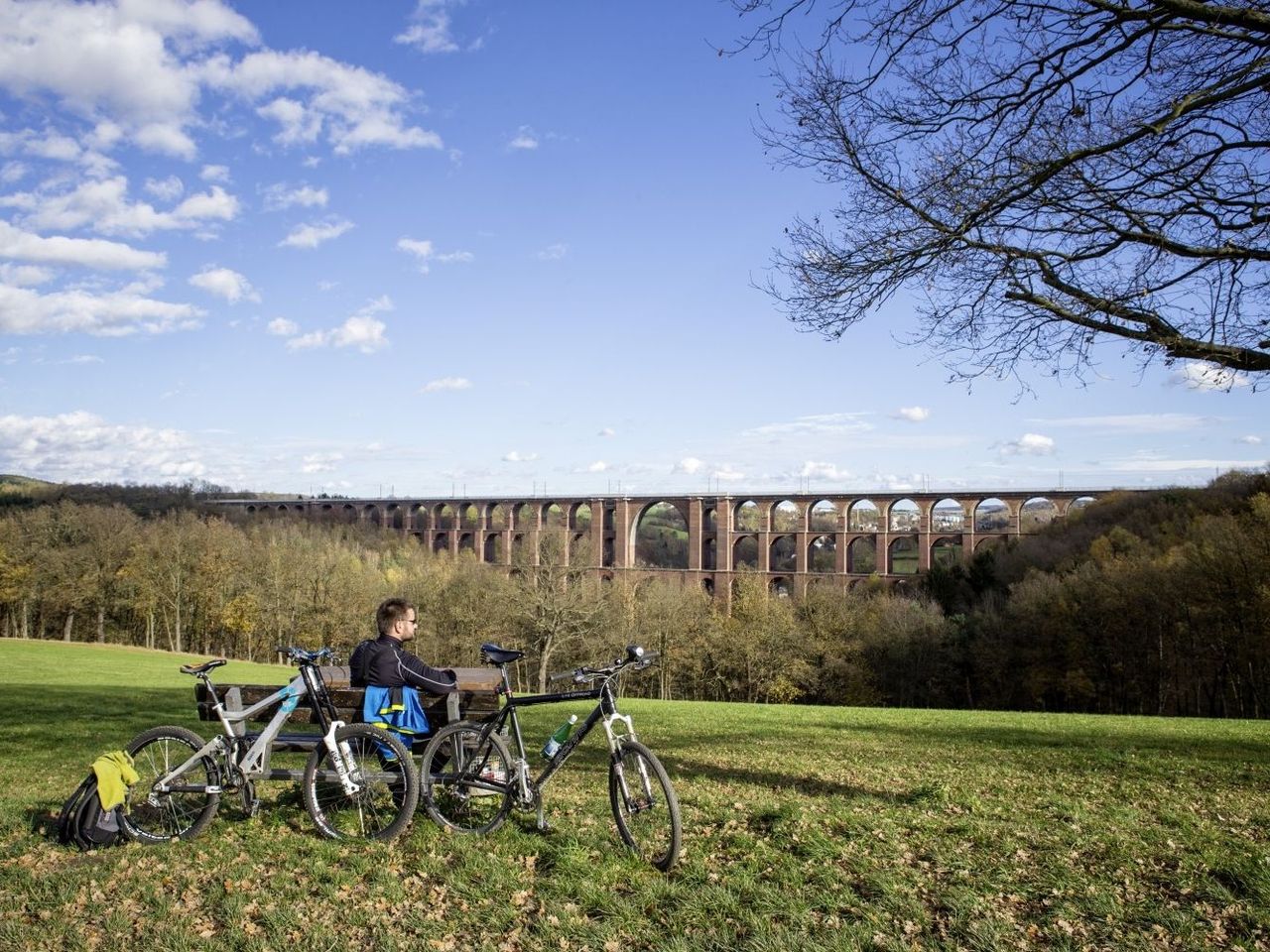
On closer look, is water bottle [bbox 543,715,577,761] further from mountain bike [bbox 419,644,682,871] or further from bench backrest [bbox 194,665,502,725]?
bench backrest [bbox 194,665,502,725]

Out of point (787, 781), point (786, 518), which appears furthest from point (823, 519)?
point (787, 781)

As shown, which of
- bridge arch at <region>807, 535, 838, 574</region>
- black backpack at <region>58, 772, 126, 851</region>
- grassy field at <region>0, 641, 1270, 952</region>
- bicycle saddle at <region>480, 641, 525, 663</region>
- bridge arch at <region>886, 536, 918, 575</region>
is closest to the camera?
grassy field at <region>0, 641, 1270, 952</region>

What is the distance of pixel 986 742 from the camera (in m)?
11.2

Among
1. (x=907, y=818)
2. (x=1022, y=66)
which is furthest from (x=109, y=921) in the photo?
(x=1022, y=66)

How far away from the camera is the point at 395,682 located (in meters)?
5.78

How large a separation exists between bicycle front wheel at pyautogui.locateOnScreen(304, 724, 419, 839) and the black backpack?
3.69 ft

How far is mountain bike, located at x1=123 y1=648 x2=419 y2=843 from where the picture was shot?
5.28 meters

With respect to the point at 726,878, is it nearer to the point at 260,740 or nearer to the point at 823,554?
the point at 260,740

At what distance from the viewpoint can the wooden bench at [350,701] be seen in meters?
5.87

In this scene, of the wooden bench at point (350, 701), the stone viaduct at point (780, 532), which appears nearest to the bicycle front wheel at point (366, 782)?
the wooden bench at point (350, 701)

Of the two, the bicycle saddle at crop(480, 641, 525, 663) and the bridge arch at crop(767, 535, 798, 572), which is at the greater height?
the bicycle saddle at crop(480, 641, 525, 663)

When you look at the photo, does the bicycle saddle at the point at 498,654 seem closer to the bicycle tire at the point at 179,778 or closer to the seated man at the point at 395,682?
the seated man at the point at 395,682

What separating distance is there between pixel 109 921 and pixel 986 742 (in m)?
10.1

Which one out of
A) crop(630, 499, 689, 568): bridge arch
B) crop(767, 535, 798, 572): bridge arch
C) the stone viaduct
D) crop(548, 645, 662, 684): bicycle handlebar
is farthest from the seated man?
crop(630, 499, 689, 568): bridge arch
